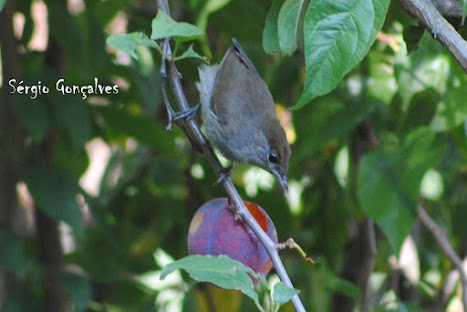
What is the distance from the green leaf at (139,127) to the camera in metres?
2.74

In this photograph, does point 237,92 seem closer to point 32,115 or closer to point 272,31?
point 32,115

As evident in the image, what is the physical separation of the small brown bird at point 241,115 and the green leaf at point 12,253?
0.77 m

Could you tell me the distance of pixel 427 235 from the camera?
3299mm

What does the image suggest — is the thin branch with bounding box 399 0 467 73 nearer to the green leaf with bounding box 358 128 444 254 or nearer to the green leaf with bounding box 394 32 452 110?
the green leaf with bounding box 394 32 452 110

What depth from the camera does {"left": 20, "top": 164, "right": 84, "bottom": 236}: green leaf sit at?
2.51 m

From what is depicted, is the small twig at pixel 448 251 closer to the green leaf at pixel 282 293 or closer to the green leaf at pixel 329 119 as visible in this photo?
the green leaf at pixel 329 119

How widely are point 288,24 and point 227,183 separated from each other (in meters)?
0.33

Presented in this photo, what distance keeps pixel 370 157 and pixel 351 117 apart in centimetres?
14

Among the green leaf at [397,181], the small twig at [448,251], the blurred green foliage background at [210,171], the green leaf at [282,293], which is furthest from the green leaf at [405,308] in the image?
the green leaf at [282,293]

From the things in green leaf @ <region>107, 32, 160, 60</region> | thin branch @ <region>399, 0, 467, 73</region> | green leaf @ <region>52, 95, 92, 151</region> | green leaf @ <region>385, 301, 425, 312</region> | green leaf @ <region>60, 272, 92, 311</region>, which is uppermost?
thin branch @ <region>399, 0, 467, 73</region>

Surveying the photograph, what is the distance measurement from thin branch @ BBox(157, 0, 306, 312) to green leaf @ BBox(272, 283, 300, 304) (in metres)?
0.02

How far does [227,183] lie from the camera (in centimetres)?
149

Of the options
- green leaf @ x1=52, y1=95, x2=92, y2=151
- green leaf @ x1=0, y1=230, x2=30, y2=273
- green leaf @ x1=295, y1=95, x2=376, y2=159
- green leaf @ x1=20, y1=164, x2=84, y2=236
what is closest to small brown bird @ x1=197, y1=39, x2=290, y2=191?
green leaf @ x1=295, y1=95, x2=376, y2=159

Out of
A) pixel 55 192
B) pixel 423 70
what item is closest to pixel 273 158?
pixel 423 70
